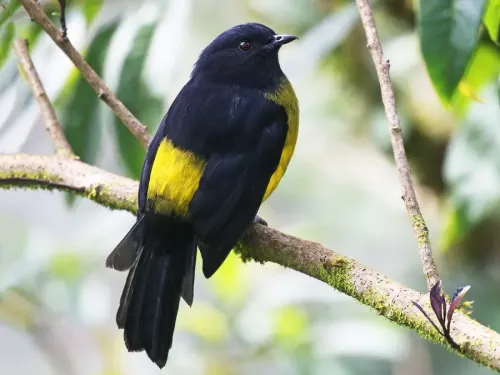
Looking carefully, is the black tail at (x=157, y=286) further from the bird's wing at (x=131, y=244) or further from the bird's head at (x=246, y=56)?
the bird's head at (x=246, y=56)

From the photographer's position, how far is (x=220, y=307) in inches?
133

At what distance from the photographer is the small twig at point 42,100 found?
237 cm

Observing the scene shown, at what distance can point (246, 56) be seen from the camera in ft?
9.11

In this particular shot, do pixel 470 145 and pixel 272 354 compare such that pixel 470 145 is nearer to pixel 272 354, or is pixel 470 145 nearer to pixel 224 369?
pixel 272 354

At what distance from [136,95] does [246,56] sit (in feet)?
1.47

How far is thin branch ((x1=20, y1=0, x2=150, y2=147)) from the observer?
7.14ft

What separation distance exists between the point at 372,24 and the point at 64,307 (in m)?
1.82

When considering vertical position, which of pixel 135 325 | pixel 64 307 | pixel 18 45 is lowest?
pixel 135 325

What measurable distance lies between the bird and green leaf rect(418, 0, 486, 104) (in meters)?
0.60

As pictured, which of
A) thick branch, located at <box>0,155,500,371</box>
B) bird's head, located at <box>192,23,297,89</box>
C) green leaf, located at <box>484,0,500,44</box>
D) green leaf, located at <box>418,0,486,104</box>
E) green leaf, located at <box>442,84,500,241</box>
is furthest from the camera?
bird's head, located at <box>192,23,297,89</box>

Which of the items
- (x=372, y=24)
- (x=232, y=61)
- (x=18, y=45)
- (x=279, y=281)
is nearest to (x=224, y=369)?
(x=279, y=281)

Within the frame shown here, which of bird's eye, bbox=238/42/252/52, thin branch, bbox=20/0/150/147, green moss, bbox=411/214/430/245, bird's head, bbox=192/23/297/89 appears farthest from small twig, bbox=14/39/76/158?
green moss, bbox=411/214/430/245

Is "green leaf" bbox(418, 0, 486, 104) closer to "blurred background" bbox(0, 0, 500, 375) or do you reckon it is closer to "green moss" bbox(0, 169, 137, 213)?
"blurred background" bbox(0, 0, 500, 375)

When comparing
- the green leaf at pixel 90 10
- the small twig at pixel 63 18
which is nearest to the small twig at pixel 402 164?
the small twig at pixel 63 18
